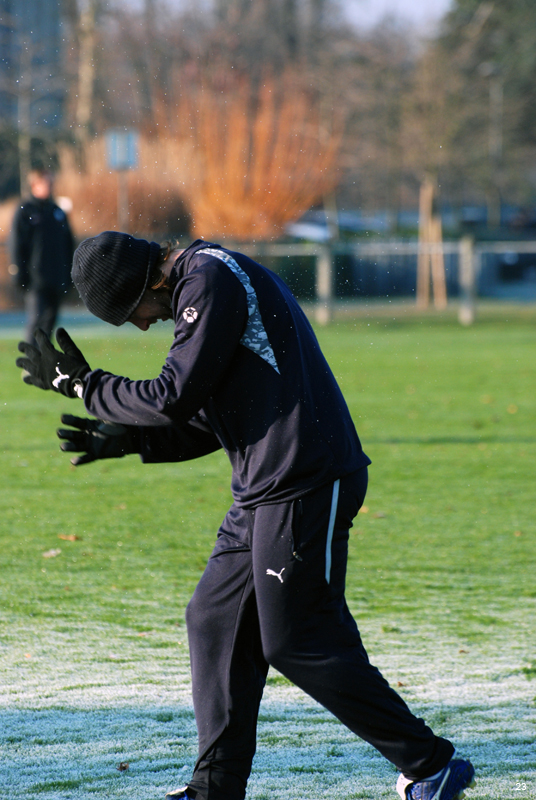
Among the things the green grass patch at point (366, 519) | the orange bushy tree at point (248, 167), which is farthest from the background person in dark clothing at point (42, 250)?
the orange bushy tree at point (248, 167)

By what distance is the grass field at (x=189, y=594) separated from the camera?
10.7 ft

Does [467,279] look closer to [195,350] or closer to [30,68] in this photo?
[30,68]

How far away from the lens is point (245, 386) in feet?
8.87

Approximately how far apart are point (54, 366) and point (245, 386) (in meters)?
0.55

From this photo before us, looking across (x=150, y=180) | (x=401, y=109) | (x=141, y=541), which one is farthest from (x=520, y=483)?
(x=401, y=109)

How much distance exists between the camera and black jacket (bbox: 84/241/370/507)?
262cm

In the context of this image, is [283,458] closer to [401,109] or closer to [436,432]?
[436,432]

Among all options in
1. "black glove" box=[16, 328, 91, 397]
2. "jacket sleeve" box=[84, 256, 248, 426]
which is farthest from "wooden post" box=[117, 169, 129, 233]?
"jacket sleeve" box=[84, 256, 248, 426]

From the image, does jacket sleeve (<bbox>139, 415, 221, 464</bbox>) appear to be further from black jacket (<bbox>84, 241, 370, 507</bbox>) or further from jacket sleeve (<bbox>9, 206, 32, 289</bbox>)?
jacket sleeve (<bbox>9, 206, 32, 289</bbox>)

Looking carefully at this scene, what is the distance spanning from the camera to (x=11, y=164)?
29938 millimetres

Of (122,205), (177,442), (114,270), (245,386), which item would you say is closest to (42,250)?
(122,205)

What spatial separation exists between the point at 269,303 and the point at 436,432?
7.12 metres

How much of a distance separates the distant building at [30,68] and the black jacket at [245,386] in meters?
25.2

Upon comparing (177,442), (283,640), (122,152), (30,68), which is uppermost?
(30,68)
